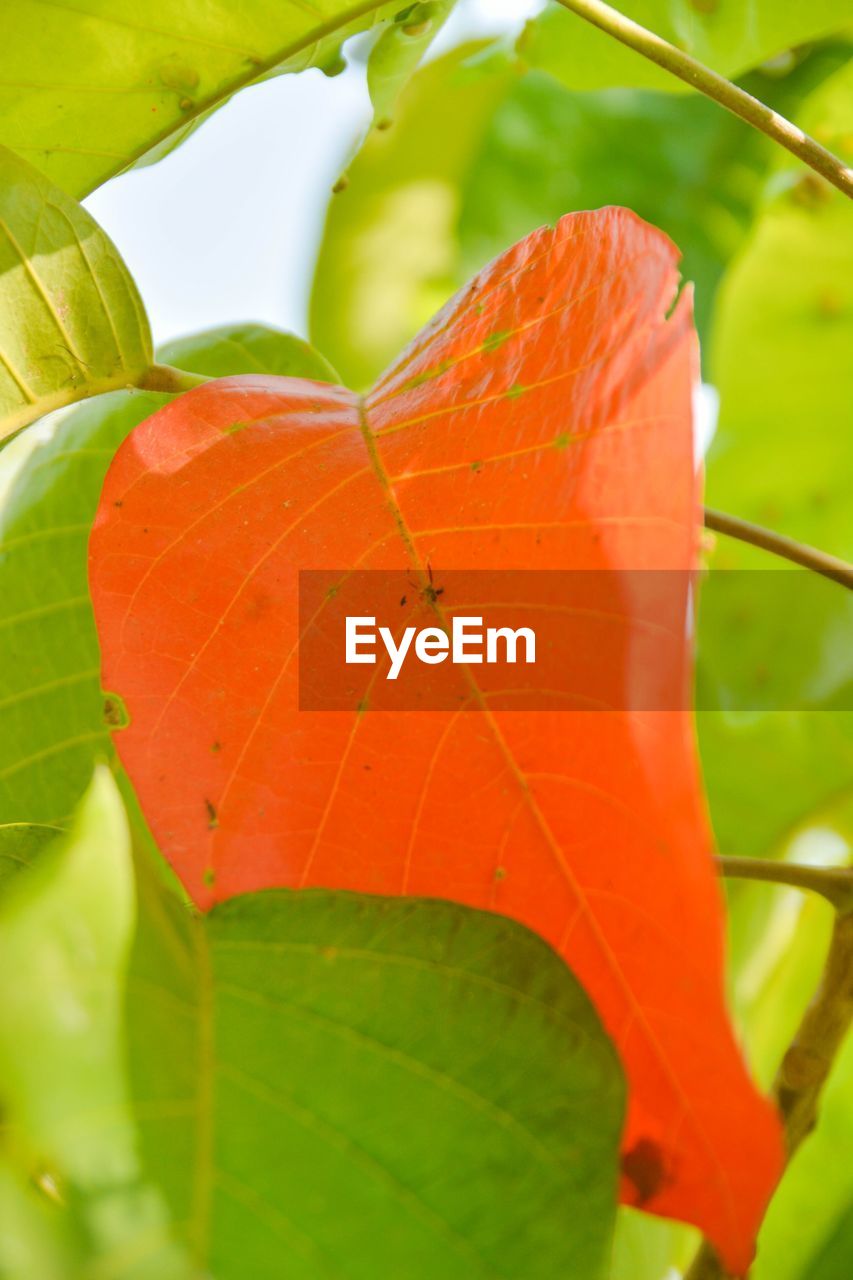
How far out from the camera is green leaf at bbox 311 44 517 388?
4.01ft

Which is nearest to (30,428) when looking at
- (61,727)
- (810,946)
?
(61,727)

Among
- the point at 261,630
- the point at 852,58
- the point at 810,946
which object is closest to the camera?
the point at 261,630

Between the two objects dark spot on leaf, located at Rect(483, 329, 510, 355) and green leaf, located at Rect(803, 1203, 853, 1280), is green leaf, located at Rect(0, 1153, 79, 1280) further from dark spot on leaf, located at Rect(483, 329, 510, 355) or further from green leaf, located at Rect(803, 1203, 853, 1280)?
green leaf, located at Rect(803, 1203, 853, 1280)

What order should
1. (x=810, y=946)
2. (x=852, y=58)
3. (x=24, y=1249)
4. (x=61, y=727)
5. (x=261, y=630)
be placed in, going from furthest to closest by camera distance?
(x=852, y=58)
(x=810, y=946)
(x=61, y=727)
(x=261, y=630)
(x=24, y=1249)

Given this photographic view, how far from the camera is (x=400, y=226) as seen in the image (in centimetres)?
129

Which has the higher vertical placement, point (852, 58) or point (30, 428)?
point (852, 58)

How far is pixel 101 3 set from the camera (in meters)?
0.57

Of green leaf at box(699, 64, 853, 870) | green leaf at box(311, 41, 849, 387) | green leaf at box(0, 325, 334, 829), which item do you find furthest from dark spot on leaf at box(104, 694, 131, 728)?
green leaf at box(311, 41, 849, 387)

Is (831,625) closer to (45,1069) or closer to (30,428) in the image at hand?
(30,428)

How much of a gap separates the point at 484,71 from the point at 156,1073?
3.11 ft

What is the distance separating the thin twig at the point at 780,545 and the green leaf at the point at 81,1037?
38cm

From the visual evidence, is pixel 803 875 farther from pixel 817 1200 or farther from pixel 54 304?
pixel 54 304

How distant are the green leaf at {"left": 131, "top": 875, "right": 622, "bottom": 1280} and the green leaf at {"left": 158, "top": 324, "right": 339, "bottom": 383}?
0.36 metres

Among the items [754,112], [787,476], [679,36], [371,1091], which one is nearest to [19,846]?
[371,1091]
